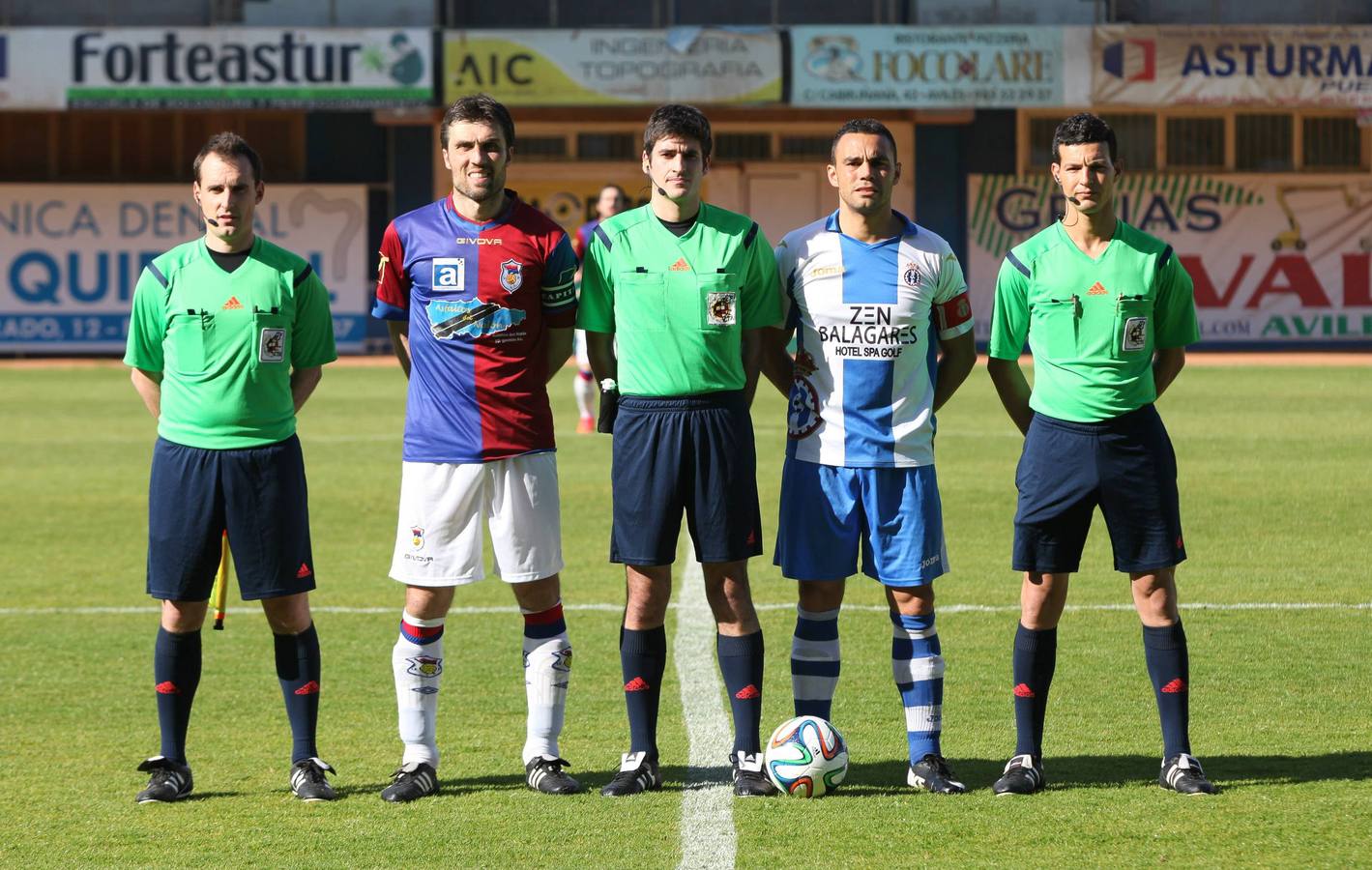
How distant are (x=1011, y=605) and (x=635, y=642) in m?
3.44

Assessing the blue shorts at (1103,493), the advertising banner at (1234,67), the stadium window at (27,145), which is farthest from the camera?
the stadium window at (27,145)

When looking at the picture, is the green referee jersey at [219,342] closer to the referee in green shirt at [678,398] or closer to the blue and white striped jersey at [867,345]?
the referee in green shirt at [678,398]

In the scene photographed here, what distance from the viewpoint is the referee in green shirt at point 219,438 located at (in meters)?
5.27

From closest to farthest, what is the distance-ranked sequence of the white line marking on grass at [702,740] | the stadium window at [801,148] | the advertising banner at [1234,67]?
the white line marking on grass at [702,740]
the advertising banner at [1234,67]
the stadium window at [801,148]

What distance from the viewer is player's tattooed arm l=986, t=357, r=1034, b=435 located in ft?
18.0

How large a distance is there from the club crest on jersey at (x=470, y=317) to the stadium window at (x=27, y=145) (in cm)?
2638

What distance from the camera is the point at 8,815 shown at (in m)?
5.12

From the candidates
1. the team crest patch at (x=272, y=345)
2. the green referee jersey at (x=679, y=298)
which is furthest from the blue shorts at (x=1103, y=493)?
the team crest patch at (x=272, y=345)

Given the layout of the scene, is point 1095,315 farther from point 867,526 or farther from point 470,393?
point 470,393

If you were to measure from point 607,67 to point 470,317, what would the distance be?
23499 millimetres

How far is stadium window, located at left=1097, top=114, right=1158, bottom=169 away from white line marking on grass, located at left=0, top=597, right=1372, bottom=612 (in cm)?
2344

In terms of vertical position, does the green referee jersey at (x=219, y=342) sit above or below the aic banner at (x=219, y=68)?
below

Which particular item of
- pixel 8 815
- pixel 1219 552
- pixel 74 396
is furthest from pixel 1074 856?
A: pixel 74 396

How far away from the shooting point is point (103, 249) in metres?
28.6
